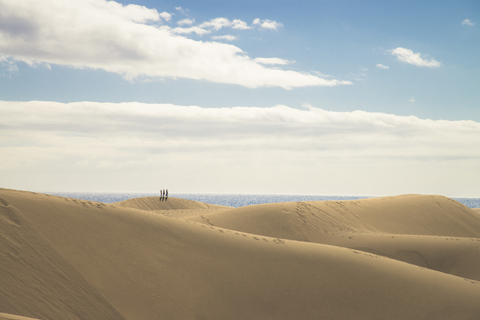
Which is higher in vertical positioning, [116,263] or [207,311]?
[116,263]

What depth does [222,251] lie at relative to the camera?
10289 mm

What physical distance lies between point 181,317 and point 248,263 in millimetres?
2897

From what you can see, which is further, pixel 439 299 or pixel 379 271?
pixel 379 271

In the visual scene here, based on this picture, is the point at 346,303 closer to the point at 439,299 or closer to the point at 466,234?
the point at 439,299

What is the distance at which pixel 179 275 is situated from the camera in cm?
865

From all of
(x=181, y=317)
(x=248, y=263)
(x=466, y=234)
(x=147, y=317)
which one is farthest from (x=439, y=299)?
(x=466, y=234)

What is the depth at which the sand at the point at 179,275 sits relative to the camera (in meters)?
6.82

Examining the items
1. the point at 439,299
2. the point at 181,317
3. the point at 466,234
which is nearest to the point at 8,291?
the point at 181,317

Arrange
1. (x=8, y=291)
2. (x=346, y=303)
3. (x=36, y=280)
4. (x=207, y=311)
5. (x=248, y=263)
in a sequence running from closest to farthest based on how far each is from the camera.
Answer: (x=8, y=291) < (x=36, y=280) < (x=207, y=311) < (x=346, y=303) < (x=248, y=263)

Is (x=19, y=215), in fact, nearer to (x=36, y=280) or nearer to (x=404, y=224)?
(x=36, y=280)

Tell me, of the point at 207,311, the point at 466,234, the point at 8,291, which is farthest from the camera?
the point at 466,234

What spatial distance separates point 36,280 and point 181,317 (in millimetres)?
2920

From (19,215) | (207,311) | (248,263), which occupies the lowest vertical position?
(207,311)

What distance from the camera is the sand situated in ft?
22.4
